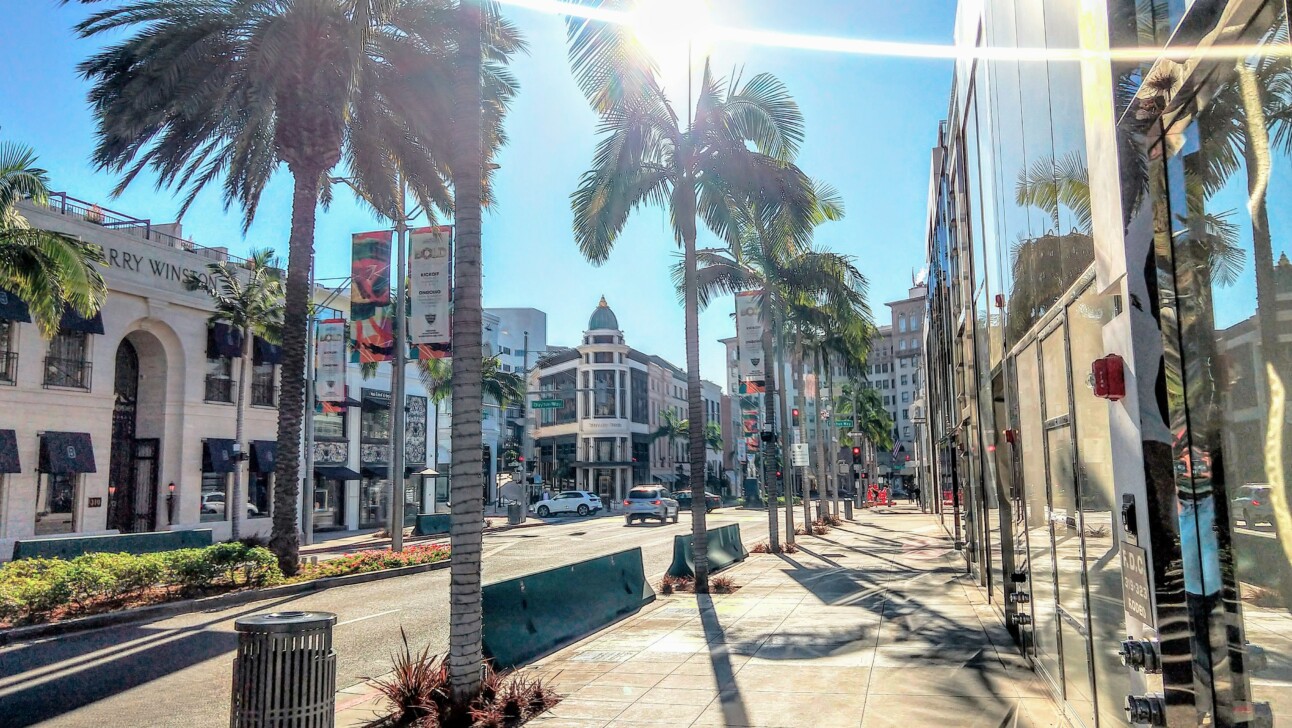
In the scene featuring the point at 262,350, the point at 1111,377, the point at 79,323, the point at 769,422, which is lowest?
the point at 1111,377

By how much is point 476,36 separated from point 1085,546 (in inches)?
273

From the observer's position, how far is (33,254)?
17.0 meters

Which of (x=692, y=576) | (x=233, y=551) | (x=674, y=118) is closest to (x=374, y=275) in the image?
(x=233, y=551)

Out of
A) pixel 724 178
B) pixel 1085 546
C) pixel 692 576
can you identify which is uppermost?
pixel 724 178

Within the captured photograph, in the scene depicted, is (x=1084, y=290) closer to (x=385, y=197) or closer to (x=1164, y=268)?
(x=1164, y=268)

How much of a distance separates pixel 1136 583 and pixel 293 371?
57.5 ft

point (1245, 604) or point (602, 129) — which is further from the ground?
point (602, 129)

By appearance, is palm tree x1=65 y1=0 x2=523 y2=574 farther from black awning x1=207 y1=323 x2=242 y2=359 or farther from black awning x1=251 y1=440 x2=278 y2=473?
black awning x1=251 y1=440 x2=278 y2=473

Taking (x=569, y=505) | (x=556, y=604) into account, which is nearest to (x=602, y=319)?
(x=569, y=505)

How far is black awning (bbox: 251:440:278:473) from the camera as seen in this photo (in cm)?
3572

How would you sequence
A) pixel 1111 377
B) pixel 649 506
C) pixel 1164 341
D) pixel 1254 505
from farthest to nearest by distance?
pixel 649 506 → pixel 1111 377 → pixel 1164 341 → pixel 1254 505

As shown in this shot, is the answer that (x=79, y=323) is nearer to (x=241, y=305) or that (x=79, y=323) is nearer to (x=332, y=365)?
(x=241, y=305)

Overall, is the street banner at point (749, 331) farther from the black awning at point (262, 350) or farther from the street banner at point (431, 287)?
the black awning at point (262, 350)

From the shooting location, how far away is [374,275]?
889 inches
